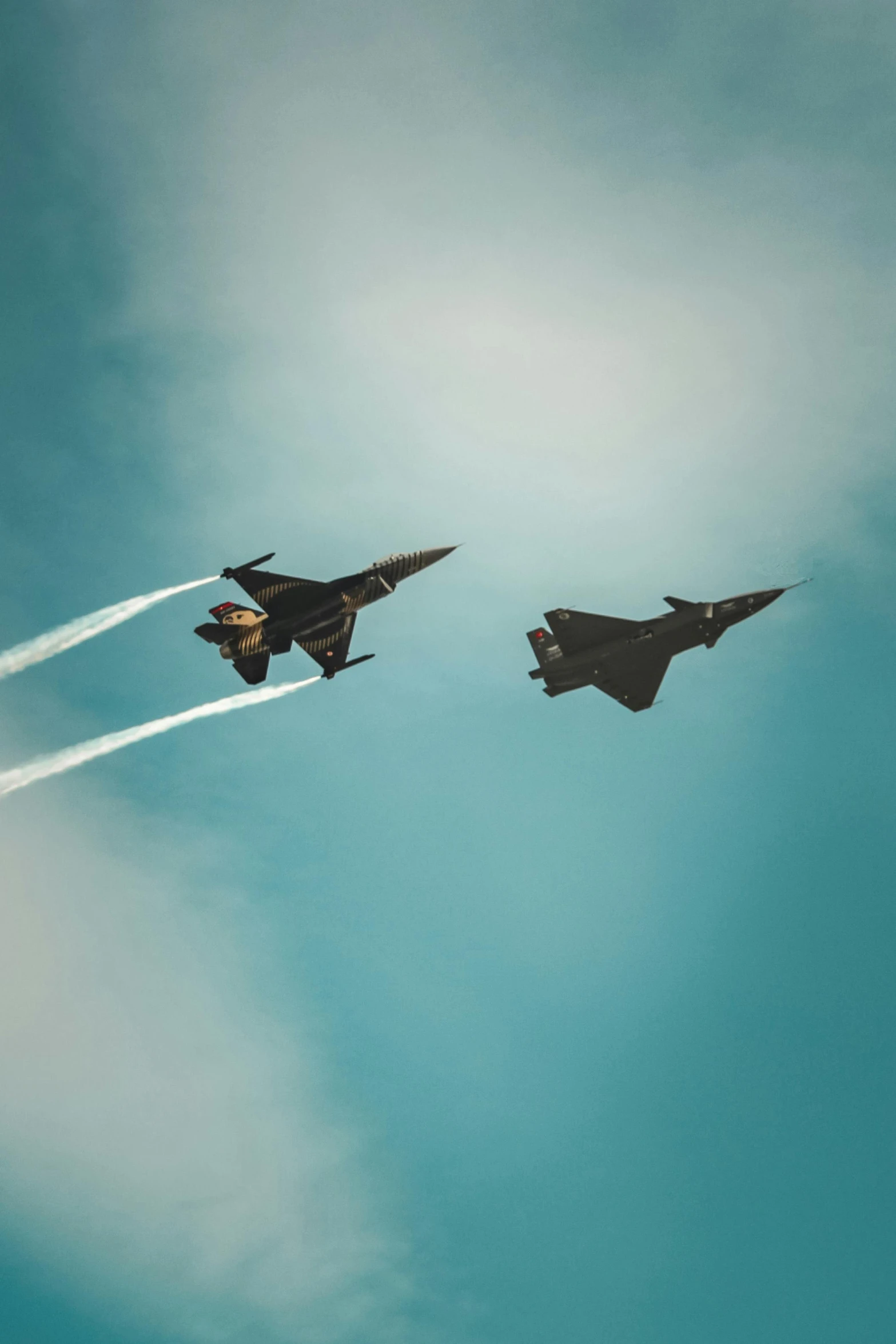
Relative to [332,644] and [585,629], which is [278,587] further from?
[585,629]

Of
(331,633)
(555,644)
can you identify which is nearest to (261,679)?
(331,633)

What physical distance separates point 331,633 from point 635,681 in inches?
1024

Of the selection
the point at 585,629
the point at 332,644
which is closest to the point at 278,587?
the point at 332,644

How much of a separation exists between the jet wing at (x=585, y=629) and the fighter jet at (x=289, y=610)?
1238 cm

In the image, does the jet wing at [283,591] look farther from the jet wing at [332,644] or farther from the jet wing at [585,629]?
the jet wing at [585,629]

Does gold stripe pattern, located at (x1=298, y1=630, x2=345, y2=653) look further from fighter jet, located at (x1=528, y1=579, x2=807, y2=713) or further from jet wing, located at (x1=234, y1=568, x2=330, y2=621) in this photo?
fighter jet, located at (x1=528, y1=579, x2=807, y2=713)

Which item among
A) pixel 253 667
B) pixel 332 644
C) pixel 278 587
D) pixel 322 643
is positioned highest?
pixel 278 587

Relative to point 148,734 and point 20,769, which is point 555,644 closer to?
point 148,734

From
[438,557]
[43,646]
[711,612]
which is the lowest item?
[711,612]

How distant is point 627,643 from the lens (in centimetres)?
7775

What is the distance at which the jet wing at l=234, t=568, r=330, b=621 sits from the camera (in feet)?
269

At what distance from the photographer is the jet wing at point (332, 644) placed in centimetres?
8419

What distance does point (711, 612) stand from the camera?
75188mm

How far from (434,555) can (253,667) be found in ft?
59.4
